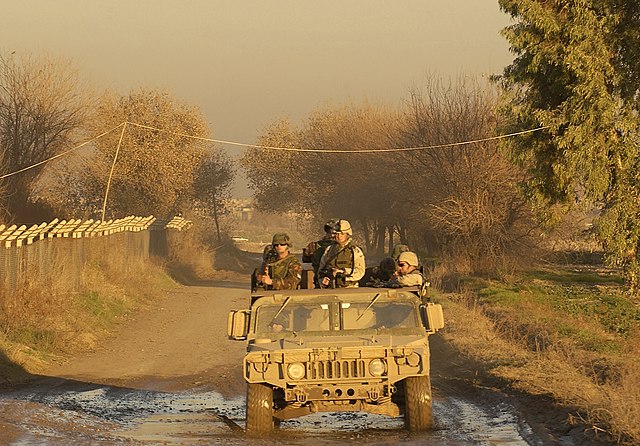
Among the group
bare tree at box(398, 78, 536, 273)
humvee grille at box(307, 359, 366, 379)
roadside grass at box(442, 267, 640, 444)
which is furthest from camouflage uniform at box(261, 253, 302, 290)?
bare tree at box(398, 78, 536, 273)

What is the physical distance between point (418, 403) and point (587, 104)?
63.3 feet

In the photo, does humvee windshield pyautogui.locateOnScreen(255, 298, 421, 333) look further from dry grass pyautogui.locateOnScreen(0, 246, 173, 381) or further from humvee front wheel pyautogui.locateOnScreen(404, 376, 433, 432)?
dry grass pyautogui.locateOnScreen(0, 246, 173, 381)

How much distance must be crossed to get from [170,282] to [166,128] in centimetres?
2060

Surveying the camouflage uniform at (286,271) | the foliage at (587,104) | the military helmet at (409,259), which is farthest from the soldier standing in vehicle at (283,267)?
the foliage at (587,104)

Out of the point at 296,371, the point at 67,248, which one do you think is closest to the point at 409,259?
the point at 296,371

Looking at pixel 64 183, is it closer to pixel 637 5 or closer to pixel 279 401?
pixel 637 5

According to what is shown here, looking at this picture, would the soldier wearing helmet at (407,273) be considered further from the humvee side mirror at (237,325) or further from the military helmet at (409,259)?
the humvee side mirror at (237,325)

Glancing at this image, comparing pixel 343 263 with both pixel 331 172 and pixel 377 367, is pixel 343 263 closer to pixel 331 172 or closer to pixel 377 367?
pixel 377 367

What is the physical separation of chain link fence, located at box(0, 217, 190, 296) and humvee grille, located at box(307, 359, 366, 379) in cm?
1032

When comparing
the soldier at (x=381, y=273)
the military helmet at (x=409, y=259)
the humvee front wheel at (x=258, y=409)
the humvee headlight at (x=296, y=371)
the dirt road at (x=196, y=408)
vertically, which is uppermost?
the military helmet at (x=409, y=259)

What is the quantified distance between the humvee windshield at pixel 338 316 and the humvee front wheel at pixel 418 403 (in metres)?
0.78

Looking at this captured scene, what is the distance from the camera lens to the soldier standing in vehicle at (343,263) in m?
13.0

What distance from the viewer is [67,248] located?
2631 centimetres

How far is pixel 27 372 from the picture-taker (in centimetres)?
1694
